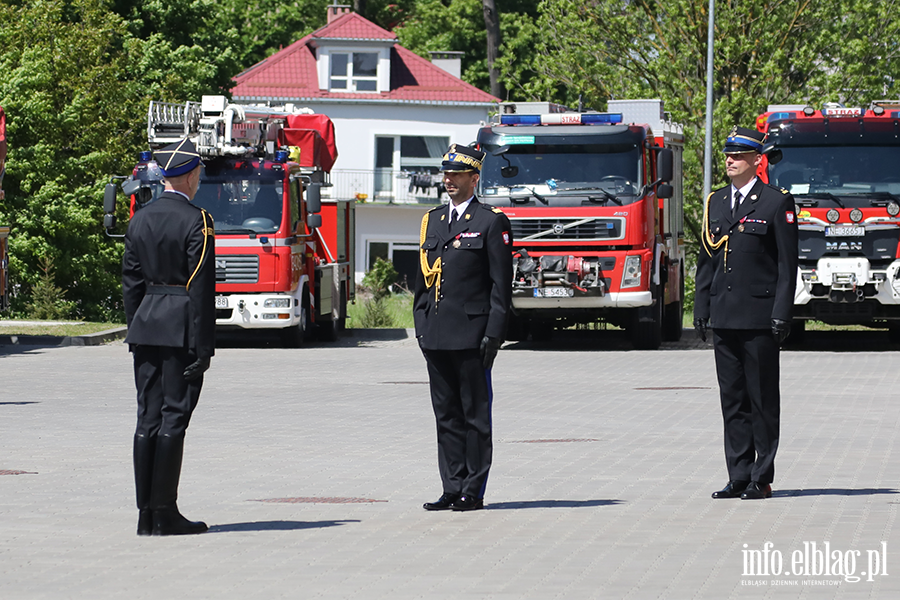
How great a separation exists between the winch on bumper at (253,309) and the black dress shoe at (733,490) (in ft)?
47.9

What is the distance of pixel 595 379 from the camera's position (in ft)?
60.1

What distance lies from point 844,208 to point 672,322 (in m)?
4.87

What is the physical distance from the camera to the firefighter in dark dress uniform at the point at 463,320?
858 centimetres

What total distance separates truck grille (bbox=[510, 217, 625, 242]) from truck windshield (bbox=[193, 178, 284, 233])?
359cm

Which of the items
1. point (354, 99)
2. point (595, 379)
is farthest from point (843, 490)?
point (354, 99)

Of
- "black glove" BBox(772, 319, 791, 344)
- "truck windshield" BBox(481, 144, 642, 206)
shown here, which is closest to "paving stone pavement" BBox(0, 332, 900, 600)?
"black glove" BBox(772, 319, 791, 344)

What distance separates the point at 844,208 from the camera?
21.3 m

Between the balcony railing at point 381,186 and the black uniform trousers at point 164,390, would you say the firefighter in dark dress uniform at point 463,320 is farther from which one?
the balcony railing at point 381,186

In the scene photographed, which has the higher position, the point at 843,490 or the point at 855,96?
the point at 855,96

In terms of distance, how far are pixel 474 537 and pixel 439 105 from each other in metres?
51.1

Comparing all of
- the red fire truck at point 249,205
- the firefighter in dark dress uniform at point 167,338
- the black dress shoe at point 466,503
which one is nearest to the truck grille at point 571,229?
the red fire truck at point 249,205

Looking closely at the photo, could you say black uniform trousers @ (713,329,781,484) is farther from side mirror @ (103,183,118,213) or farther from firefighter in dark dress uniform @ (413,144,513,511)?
side mirror @ (103,183,118,213)

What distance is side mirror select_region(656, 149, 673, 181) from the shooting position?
22.6 meters

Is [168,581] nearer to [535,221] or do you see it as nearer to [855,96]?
[535,221]
